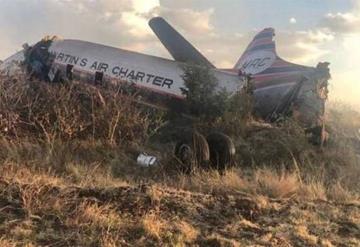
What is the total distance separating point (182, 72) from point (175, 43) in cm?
843

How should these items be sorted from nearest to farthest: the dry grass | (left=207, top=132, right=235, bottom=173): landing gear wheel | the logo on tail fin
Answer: the dry grass < (left=207, top=132, right=235, bottom=173): landing gear wheel < the logo on tail fin

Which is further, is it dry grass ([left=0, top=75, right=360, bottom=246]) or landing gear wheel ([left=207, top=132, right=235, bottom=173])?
landing gear wheel ([left=207, top=132, right=235, bottom=173])

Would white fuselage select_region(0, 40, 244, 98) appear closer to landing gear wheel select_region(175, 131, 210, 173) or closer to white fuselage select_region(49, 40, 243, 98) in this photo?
white fuselage select_region(49, 40, 243, 98)

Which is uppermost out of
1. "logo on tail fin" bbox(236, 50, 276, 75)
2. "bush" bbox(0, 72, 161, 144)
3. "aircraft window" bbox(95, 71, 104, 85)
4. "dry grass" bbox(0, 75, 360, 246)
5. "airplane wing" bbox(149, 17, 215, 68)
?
"airplane wing" bbox(149, 17, 215, 68)

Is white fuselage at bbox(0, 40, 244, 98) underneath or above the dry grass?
above

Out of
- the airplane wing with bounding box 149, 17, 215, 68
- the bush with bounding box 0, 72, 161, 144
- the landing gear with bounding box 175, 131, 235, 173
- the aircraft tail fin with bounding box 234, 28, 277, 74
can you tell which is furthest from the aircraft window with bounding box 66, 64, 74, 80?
the landing gear with bounding box 175, 131, 235, 173

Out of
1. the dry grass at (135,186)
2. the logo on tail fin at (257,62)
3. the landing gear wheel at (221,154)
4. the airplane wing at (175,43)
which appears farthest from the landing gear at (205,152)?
the airplane wing at (175,43)

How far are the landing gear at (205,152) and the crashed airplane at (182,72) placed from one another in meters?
5.43

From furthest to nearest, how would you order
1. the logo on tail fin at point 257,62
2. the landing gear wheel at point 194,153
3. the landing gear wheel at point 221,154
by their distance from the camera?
the logo on tail fin at point 257,62, the landing gear wheel at point 221,154, the landing gear wheel at point 194,153

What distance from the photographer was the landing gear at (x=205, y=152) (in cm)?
1312

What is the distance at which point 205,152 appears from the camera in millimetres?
13234

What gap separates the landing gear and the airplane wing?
39.6 ft

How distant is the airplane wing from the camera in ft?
88.9

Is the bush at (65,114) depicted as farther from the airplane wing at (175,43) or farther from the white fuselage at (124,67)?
the airplane wing at (175,43)
